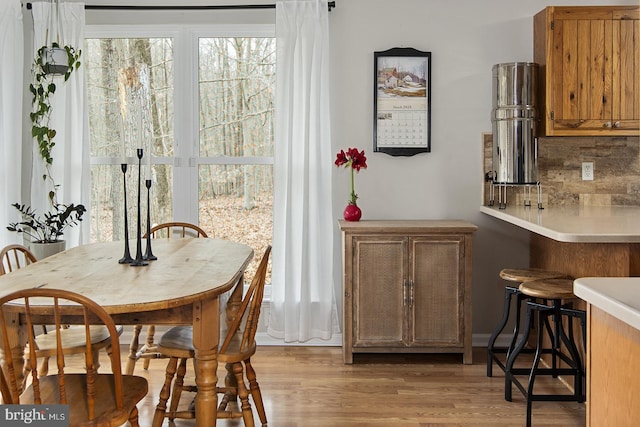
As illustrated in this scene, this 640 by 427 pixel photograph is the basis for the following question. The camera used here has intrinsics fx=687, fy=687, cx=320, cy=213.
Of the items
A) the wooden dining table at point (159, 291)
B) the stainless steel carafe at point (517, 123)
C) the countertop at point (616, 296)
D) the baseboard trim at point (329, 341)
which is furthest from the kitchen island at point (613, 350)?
the baseboard trim at point (329, 341)

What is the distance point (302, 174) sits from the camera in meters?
4.46

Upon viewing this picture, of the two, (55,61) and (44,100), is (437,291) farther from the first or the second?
(44,100)

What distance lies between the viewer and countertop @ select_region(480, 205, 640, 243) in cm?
280

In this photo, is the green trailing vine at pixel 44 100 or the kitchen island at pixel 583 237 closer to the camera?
the kitchen island at pixel 583 237

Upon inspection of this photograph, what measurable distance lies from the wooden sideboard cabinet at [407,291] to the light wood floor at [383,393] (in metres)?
0.14

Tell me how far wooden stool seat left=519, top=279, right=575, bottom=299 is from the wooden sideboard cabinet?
754mm

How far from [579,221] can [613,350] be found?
6.82ft

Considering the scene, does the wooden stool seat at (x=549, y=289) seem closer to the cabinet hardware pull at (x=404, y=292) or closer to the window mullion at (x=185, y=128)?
the cabinet hardware pull at (x=404, y=292)

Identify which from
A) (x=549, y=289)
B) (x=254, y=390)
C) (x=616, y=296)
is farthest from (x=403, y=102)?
(x=616, y=296)

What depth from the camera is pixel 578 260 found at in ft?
11.7

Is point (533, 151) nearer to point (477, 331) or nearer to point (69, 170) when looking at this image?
point (477, 331)

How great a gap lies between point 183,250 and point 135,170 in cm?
156

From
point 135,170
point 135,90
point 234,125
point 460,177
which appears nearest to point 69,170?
point 135,170

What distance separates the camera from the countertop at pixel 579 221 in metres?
2.80
